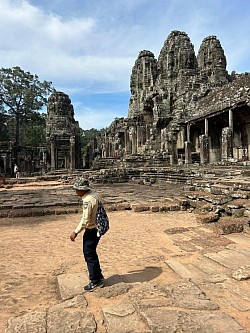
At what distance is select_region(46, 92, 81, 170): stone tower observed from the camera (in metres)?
30.1

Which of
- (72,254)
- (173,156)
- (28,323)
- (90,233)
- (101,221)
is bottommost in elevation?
(72,254)

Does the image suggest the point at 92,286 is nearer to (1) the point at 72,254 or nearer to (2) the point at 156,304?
(2) the point at 156,304

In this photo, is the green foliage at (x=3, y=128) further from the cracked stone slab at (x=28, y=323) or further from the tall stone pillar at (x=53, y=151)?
the cracked stone slab at (x=28, y=323)

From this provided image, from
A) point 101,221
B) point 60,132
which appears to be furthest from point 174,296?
point 60,132

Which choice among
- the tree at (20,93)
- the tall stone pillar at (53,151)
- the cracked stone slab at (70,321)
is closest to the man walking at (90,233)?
the cracked stone slab at (70,321)

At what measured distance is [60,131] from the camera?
31.5 metres

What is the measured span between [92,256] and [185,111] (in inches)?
933

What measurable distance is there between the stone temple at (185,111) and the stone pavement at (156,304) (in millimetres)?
13876

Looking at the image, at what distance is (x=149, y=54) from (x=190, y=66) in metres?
11.3

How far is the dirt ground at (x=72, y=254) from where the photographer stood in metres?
3.25

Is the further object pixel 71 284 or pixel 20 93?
pixel 20 93

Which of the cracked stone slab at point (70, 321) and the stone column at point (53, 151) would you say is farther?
the stone column at point (53, 151)

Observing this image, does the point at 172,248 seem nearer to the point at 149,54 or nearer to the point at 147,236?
the point at 147,236

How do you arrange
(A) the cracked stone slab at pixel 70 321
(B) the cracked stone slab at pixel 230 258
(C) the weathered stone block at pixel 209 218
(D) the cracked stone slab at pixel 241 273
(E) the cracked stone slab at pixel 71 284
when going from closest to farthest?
(A) the cracked stone slab at pixel 70 321 < (E) the cracked stone slab at pixel 71 284 < (D) the cracked stone slab at pixel 241 273 < (B) the cracked stone slab at pixel 230 258 < (C) the weathered stone block at pixel 209 218
